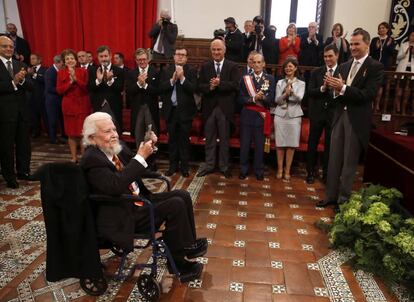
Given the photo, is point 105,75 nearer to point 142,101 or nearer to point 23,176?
point 142,101

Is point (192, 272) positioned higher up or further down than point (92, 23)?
further down

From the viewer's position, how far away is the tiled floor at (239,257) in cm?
221

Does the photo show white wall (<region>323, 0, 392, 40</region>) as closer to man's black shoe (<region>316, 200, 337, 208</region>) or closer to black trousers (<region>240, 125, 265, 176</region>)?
black trousers (<region>240, 125, 265, 176</region>)

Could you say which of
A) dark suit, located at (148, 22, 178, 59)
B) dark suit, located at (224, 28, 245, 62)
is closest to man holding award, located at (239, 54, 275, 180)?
dark suit, located at (224, 28, 245, 62)

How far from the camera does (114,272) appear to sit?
2410mm

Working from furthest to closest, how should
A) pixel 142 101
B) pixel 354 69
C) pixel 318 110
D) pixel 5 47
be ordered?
1. pixel 142 101
2. pixel 318 110
3. pixel 5 47
4. pixel 354 69

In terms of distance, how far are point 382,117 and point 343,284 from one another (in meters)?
3.52

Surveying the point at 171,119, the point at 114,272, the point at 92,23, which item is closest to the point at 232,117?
the point at 171,119

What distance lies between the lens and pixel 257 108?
432 centimetres

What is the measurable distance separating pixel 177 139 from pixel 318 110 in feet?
5.78

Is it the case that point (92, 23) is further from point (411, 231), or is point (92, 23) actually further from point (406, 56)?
point (411, 231)

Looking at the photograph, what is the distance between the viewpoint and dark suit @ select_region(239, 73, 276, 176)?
4.29 meters

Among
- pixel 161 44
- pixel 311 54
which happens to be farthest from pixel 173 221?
pixel 311 54

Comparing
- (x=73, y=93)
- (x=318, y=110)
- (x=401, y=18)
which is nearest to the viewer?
(x=318, y=110)
